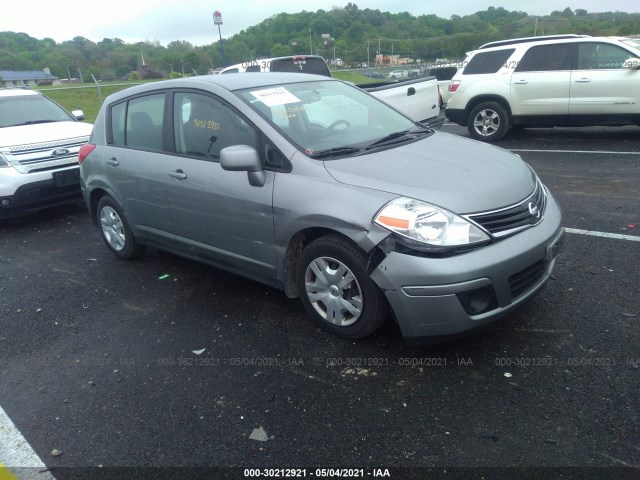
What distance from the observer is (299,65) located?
11062 mm

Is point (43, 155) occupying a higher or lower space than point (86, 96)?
lower

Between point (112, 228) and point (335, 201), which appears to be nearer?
point (335, 201)

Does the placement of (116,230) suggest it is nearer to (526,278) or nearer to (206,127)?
(206,127)

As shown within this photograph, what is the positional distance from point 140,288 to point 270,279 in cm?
150

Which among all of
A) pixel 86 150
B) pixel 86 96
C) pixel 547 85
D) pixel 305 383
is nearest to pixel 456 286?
pixel 305 383

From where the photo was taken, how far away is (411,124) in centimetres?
429

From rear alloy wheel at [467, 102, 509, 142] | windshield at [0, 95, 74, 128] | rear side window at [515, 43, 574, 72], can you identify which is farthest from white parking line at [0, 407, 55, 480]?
rear side window at [515, 43, 574, 72]

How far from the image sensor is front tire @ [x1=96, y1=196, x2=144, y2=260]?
4918 mm

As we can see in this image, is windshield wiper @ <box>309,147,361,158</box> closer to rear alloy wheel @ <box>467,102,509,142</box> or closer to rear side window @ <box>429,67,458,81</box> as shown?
rear alloy wheel @ <box>467,102,509,142</box>

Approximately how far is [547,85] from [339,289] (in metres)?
7.71

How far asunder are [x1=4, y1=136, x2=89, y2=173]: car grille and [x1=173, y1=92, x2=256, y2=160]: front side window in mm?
3257

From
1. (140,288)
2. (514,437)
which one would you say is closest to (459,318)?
(514,437)

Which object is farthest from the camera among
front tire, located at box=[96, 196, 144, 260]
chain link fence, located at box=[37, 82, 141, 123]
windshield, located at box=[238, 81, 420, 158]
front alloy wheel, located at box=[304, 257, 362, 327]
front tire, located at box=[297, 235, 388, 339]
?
chain link fence, located at box=[37, 82, 141, 123]

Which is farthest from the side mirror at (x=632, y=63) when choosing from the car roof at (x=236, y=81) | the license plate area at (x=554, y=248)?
the license plate area at (x=554, y=248)
